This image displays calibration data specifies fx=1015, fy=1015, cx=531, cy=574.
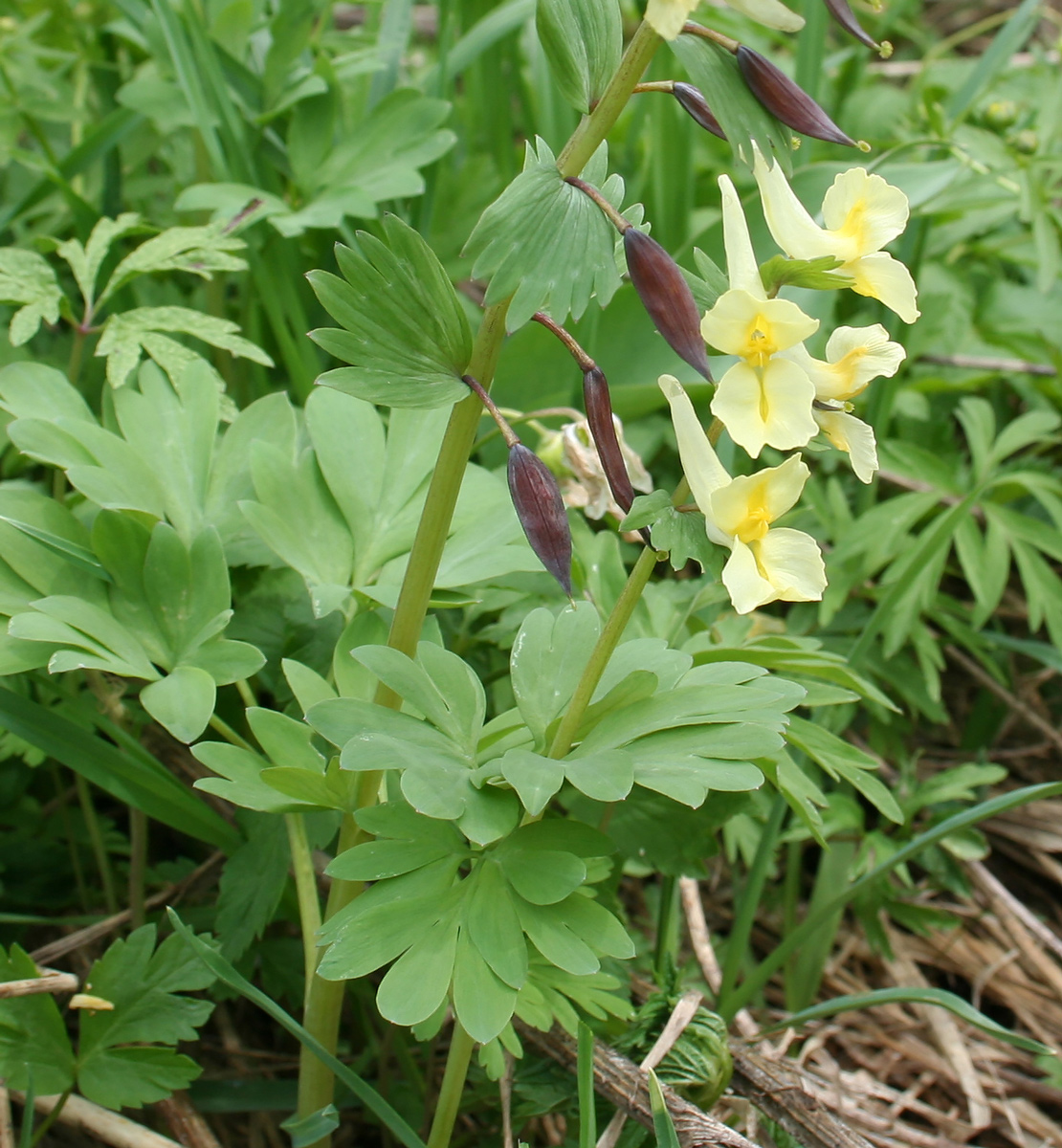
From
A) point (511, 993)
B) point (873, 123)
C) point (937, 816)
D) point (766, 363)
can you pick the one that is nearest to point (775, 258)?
point (766, 363)

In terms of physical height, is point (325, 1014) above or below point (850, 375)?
below

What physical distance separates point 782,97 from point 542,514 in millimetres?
351

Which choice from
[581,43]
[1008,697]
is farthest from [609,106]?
[1008,697]

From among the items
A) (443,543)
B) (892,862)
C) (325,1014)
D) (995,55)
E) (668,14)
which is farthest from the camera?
(995,55)

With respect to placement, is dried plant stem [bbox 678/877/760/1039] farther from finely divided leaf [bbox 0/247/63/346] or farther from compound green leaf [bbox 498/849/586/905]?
finely divided leaf [bbox 0/247/63/346]

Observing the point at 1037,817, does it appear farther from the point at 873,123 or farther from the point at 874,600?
the point at 873,123

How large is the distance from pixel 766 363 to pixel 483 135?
5.97 feet

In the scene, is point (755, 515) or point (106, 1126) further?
point (106, 1126)

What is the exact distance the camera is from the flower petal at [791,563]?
0.77 m

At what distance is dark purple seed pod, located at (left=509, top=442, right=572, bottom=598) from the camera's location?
0.81m

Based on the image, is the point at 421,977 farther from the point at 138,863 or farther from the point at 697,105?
the point at 697,105

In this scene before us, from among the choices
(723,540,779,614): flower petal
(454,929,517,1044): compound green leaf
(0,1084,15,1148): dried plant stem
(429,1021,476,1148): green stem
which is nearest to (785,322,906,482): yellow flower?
(723,540,779,614): flower petal

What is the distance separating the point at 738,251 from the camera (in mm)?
809

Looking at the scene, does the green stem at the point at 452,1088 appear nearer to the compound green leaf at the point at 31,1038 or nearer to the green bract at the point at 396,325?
the compound green leaf at the point at 31,1038
